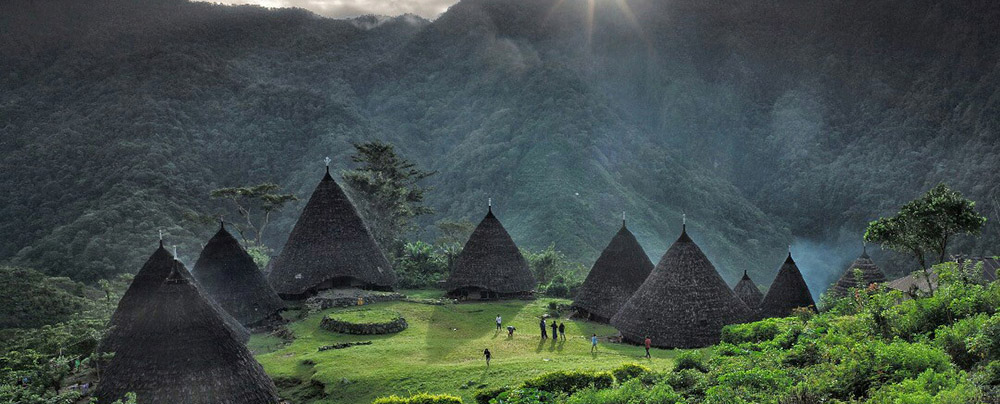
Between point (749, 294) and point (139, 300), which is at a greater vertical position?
point (749, 294)

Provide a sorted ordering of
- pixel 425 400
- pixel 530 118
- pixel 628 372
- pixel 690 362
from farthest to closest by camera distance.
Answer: pixel 530 118, pixel 628 372, pixel 690 362, pixel 425 400

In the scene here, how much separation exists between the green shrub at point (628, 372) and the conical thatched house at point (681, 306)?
7.57 meters

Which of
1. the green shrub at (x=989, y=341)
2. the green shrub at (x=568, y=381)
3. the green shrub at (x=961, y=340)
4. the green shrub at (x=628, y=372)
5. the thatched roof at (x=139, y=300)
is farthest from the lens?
the thatched roof at (x=139, y=300)

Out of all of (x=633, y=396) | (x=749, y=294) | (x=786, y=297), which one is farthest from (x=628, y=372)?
(x=749, y=294)

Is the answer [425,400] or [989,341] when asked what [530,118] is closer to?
[425,400]

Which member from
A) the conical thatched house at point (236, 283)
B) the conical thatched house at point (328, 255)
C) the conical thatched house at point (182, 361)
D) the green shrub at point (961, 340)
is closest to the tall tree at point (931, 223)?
→ the green shrub at point (961, 340)

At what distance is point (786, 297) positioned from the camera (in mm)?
29656

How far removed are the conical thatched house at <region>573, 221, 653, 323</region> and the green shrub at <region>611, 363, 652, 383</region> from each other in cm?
1275

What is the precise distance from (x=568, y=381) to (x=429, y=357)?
24.3ft

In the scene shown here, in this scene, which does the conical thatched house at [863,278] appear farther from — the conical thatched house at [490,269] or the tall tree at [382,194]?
the tall tree at [382,194]

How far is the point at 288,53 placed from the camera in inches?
4464

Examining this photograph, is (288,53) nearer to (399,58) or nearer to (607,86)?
(399,58)

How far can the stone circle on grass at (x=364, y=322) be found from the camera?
27.6 meters

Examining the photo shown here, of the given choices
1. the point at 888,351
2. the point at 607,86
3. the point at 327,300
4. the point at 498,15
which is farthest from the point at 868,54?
the point at 888,351
